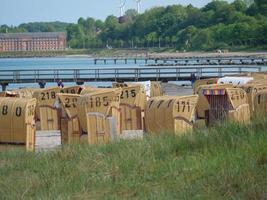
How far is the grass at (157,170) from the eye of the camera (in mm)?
7605

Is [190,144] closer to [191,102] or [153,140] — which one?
[153,140]

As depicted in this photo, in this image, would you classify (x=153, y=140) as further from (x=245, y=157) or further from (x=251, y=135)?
(x=245, y=157)

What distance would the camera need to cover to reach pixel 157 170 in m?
8.76

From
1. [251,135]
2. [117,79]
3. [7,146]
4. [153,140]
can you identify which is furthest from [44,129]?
[117,79]

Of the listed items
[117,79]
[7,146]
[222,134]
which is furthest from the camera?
[117,79]

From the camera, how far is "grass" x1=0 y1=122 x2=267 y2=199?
7605 millimetres

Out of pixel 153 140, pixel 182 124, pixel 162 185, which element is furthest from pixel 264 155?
pixel 182 124

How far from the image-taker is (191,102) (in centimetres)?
1805

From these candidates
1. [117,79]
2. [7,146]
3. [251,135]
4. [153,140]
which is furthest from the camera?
[117,79]

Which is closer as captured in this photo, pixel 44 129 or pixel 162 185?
pixel 162 185

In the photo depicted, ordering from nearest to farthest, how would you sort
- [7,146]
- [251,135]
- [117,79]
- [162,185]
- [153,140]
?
[162,185] < [251,135] < [153,140] < [7,146] < [117,79]

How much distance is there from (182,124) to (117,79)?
146ft

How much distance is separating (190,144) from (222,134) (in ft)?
1.74

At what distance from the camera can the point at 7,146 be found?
1728 cm
